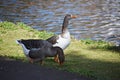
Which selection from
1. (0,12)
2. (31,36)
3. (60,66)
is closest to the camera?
(60,66)

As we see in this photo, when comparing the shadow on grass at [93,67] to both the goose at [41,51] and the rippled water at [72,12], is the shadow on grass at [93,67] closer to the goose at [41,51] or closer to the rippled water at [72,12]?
the goose at [41,51]

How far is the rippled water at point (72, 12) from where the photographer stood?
23.2 meters

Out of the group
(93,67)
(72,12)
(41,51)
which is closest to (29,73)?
(41,51)

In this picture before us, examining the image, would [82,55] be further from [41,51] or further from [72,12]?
[72,12]

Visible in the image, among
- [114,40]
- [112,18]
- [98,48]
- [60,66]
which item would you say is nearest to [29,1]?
[112,18]

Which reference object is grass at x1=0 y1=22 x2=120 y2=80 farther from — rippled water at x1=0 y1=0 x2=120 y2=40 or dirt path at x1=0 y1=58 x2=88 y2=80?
rippled water at x1=0 y1=0 x2=120 y2=40

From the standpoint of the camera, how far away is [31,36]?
17.8 m

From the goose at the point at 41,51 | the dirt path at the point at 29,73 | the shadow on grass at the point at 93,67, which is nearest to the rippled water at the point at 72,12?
the shadow on grass at the point at 93,67

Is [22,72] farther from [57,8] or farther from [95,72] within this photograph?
[57,8]

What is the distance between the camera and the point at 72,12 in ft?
98.0

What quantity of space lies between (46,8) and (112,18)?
25.3ft

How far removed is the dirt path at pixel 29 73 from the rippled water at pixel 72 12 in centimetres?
1039

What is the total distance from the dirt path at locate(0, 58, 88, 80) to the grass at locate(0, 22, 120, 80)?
730mm

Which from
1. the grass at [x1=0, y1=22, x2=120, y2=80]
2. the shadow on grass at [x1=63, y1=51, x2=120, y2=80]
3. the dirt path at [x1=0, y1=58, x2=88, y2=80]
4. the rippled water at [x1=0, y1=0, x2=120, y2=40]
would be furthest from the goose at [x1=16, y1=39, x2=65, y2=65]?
the rippled water at [x1=0, y1=0, x2=120, y2=40]
